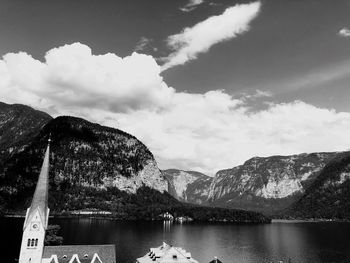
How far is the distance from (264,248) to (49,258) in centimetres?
11981

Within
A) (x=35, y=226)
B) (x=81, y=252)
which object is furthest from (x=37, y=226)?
(x=81, y=252)

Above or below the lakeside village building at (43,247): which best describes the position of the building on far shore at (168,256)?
below

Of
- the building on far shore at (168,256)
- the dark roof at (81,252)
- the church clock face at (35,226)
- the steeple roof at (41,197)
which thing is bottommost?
the building on far shore at (168,256)

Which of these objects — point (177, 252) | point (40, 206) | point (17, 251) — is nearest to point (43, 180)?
point (40, 206)

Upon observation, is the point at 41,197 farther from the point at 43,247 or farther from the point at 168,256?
the point at 168,256

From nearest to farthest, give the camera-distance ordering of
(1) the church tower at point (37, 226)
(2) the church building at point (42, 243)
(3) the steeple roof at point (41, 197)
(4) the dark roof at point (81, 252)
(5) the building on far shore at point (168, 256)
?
(1) the church tower at point (37, 226), (2) the church building at point (42, 243), (3) the steeple roof at point (41, 197), (4) the dark roof at point (81, 252), (5) the building on far shore at point (168, 256)

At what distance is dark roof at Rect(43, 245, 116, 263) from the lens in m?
81.4

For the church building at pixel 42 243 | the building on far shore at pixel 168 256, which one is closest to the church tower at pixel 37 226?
the church building at pixel 42 243

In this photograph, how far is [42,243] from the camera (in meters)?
79.4

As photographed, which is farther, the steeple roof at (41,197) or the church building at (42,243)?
the steeple roof at (41,197)

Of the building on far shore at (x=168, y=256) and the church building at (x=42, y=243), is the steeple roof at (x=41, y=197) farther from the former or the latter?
the building on far shore at (x=168, y=256)

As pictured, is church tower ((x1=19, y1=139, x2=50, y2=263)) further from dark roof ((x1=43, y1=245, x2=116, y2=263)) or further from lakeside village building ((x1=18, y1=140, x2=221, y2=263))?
dark roof ((x1=43, y1=245, x2=116, y2=263))

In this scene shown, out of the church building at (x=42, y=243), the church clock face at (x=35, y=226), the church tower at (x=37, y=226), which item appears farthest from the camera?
the church clock face at (x=35, y=226)

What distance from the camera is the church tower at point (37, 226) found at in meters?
77.9
